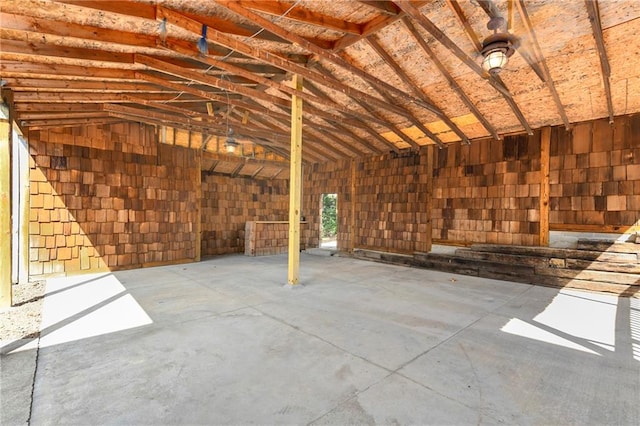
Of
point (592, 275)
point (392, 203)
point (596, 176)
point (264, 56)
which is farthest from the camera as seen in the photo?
point (392, 203)

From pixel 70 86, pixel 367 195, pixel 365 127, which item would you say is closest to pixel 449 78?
pixel 365 127

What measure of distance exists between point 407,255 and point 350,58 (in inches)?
228

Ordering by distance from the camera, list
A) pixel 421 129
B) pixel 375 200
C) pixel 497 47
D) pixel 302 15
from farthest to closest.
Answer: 1. pixel 375 200
2. pixel 421 129
3. pixel 302 15
4. pixel 497 47

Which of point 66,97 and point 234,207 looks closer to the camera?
point 66,97

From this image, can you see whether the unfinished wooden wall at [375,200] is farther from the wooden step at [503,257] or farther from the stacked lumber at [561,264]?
the stacked lumber at [561,264]

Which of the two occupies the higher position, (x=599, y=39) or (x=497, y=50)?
(x=599, y=39)

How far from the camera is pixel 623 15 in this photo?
3783mm

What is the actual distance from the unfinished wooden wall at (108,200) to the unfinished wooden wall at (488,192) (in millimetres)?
7223

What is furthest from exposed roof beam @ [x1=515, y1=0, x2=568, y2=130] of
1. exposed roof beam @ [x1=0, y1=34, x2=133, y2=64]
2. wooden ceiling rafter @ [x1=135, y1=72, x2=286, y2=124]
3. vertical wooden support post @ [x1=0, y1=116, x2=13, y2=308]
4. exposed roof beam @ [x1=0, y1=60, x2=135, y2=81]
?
vertical wooden support post @ [x1=0, y1=116, x2=13, y2=308]

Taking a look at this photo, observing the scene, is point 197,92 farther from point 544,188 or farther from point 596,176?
point 596,176

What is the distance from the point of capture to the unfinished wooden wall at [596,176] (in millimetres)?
5762

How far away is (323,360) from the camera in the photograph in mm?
2627

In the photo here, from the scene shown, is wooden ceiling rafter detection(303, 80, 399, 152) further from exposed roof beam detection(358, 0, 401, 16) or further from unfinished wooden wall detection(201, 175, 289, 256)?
unfinished wooden wall detection(201, 175, 289, 256)

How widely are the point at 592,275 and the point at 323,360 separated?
235 inches
